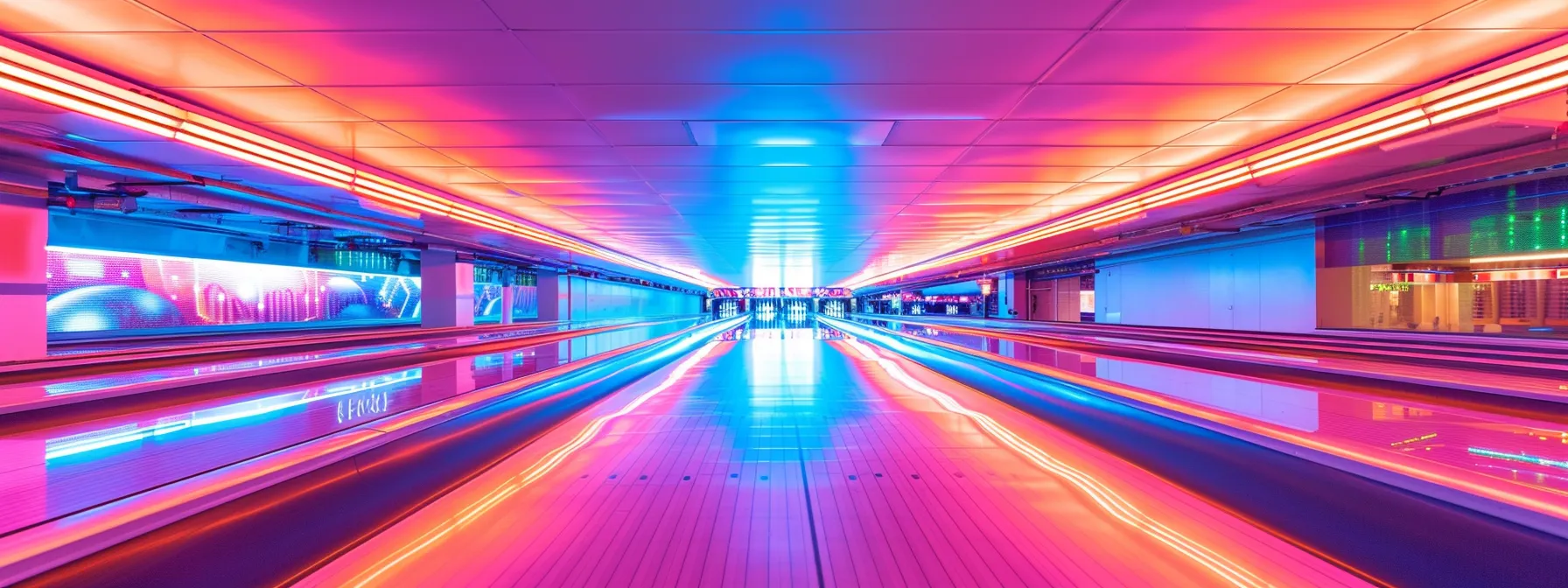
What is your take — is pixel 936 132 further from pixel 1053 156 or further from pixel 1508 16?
pixel 1508 16

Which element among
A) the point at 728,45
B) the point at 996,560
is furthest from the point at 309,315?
the point at 996,560

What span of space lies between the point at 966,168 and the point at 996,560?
425cm

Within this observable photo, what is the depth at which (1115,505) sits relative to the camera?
340cm

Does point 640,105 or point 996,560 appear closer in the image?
point 996,560

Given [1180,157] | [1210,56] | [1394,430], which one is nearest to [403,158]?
[1210,56]

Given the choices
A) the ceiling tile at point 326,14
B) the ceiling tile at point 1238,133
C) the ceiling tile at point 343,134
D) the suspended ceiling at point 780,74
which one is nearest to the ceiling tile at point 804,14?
the suspended ceiling at point 780,74

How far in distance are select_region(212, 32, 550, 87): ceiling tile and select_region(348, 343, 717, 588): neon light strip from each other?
266 cm

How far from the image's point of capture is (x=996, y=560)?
8.96 feet

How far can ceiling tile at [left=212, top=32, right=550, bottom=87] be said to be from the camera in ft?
10.1

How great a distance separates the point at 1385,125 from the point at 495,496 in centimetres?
686

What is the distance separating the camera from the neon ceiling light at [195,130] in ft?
10.6

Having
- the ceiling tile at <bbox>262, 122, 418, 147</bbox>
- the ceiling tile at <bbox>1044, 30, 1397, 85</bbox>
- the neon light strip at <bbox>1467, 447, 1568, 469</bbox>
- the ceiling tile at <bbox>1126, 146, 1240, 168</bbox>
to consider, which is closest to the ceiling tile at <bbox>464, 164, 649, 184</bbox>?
the ceiling tile at <bbox>262, 122, 418, 147</bbox>

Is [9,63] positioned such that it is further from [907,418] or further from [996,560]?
[907,418]

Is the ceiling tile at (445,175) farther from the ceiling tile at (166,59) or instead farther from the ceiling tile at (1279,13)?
the ceiling tile at (1279,13)
